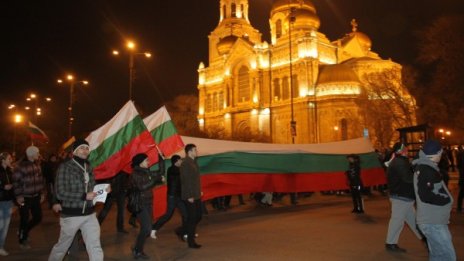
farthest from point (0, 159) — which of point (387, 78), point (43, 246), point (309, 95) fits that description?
point (309, 95)

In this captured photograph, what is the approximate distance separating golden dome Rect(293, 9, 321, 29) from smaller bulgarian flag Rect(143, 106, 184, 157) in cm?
4873

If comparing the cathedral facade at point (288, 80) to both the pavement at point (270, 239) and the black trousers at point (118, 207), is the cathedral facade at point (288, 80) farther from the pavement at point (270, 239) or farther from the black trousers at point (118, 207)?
the black trousers at point (118, 207)

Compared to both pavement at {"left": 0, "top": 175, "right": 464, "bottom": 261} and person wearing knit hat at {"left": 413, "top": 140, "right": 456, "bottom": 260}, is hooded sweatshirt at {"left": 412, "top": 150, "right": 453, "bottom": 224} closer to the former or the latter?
person wearing knit hat at {"left": 413, "top": 140, "right": 456, "bottom": 260}

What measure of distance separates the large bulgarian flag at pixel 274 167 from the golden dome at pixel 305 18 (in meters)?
41.8

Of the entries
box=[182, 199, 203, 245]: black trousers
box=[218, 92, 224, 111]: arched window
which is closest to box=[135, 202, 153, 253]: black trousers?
box=[182, 199, 203, 245]: black trousers

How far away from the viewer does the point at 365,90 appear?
40.2 meters

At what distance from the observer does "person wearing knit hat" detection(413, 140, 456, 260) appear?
5.10 meters

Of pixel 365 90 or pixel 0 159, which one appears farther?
pixel 365 90

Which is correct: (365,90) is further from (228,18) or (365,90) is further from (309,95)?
(228,18)

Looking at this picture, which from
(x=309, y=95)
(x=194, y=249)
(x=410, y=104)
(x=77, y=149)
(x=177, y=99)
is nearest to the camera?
(x=77, y=149)

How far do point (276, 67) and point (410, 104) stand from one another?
2196 centimetres

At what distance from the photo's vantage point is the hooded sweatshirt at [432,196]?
5.11 metres

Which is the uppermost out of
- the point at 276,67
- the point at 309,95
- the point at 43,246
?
the point at 276,67

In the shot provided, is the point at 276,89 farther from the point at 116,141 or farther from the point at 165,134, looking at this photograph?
the point at 116,141
